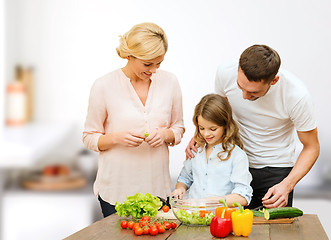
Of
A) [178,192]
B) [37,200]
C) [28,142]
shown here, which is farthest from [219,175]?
[37,200]

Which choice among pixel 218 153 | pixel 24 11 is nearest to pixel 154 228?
pixel 218 153

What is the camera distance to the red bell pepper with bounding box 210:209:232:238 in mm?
1883

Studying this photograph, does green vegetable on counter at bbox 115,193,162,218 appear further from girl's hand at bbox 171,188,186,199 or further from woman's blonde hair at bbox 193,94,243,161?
woman's blonde hair at bbox 193,94,243,161

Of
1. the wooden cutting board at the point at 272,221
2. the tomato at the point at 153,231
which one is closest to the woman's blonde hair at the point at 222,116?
the wooden cutting board at the point at 272,221

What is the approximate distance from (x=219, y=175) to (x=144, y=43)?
0.71 metres

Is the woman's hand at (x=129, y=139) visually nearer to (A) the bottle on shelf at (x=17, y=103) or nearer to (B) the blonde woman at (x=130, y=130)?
(B) the blonde woman at (x=130, y=130)

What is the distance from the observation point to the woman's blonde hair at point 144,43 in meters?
2.25

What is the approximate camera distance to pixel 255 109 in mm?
2486

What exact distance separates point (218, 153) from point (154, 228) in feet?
2.08

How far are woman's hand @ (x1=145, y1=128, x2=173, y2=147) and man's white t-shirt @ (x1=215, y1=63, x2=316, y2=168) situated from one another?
0.39 meters

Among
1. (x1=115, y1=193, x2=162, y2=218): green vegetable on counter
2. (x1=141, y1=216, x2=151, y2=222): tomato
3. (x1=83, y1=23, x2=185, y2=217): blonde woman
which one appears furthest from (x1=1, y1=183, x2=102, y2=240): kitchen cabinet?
(x1=141, y1=216, x2=151, y2=222): tomato

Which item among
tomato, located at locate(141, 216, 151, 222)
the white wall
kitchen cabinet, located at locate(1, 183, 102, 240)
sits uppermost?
the white wall

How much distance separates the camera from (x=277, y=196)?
92.3 inches

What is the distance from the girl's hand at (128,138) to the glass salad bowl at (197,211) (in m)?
0.41
